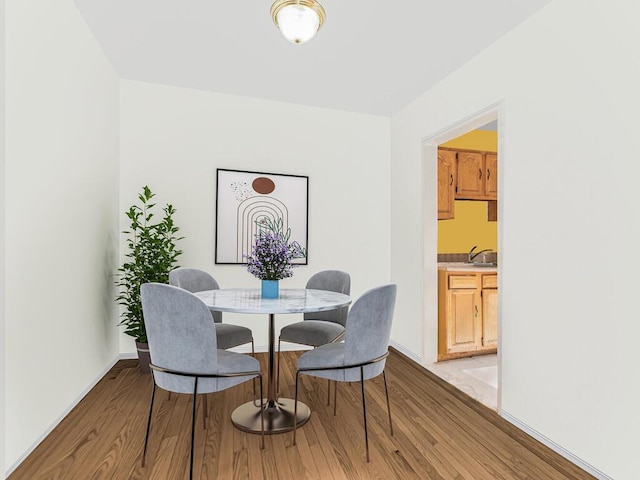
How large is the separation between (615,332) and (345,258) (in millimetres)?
2591

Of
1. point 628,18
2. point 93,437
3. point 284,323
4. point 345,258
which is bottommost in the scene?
point 93,437

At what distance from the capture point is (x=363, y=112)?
13.6 ft

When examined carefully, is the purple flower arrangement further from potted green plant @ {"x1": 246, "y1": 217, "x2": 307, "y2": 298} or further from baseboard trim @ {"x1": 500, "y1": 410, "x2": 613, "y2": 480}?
baseboard trim @ {"x1": 500, "y1": 410, "x2": 613, "y2": 480}

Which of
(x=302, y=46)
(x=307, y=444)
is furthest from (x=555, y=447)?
(x=302, y=46)

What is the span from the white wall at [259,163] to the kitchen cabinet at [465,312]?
0.85 metres

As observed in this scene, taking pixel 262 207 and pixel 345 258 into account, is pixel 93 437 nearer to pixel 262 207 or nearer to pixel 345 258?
pixel 262 207

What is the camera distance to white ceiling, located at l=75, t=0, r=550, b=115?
233 cm

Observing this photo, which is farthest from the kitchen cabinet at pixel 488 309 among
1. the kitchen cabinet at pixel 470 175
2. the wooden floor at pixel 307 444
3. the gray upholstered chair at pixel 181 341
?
the gray upholstered chair at pixel 181 341

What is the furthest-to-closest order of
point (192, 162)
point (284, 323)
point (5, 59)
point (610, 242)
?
point (284, 323) → point (192, 162) → point (610, 242) → point (5, 59)

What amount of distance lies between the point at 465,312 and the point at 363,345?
2087 millimetres

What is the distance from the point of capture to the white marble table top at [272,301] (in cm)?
187

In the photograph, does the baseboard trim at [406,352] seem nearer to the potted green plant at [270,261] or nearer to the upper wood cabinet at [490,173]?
the potted green plant at [270,261]

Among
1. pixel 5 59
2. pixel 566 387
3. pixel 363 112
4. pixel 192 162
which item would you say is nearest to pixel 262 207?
pixel 192 162

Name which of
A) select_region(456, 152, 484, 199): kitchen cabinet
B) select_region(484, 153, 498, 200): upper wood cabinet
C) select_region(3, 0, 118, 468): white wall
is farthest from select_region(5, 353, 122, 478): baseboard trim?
select_region(484, 153, 498, 200): upper wood cabinet
